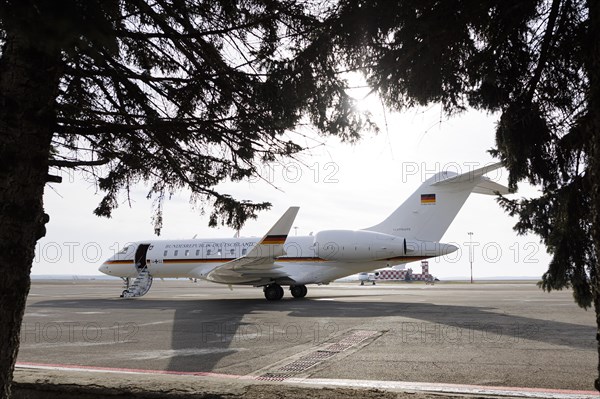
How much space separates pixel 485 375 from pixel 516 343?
2.86 metres

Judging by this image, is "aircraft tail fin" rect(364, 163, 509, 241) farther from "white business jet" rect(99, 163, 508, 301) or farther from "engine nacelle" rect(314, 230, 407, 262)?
"engine nacelle" rect(314, 230, 407, 262)

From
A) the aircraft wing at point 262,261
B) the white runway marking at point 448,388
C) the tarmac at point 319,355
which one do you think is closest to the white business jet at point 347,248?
the aircraft wing at point 262,261

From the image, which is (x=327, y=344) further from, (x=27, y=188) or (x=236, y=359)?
(x=27, y=188)

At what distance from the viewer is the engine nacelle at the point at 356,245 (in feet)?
62.7

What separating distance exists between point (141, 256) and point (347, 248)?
10848mm

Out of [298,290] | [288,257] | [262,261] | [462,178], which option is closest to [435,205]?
[462,178]

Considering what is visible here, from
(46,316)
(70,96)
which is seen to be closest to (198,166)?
(70,96)

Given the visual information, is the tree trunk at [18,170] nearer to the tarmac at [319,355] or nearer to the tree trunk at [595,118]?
the tarmac at [319,355]

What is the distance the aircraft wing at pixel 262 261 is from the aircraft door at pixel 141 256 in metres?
4.57

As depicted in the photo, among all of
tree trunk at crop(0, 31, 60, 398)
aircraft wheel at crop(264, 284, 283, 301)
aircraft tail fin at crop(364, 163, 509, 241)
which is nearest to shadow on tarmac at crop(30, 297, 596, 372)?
tree trunk at crop(0, 31, 60, 398)

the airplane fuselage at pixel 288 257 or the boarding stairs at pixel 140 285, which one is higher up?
the airplane fuselage at pixel 288 257

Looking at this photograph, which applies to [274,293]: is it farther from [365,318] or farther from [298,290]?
[365,318]

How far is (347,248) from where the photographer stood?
1966 cm

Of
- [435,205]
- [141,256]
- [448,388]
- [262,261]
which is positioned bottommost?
[448,388]
